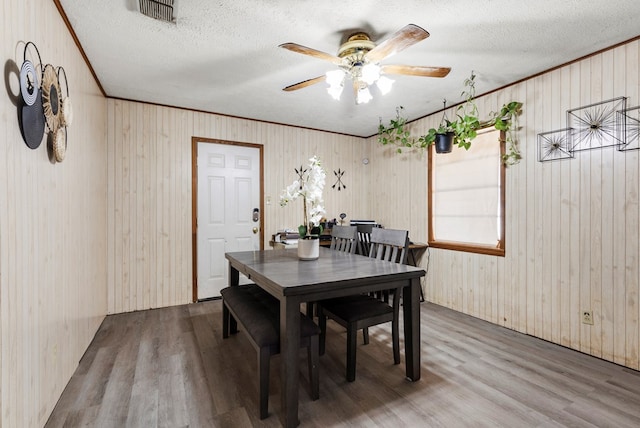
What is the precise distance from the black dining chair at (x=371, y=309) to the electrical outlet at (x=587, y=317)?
1.55m

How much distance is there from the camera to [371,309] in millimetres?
2154

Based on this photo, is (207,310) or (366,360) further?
(207,310)

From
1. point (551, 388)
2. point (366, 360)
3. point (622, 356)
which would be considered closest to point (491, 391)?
point (551, 388)

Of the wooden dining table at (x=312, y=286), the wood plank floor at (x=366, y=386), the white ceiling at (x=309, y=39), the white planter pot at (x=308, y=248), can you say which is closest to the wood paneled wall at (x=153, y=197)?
the white ceiling at (x=309, y=39)

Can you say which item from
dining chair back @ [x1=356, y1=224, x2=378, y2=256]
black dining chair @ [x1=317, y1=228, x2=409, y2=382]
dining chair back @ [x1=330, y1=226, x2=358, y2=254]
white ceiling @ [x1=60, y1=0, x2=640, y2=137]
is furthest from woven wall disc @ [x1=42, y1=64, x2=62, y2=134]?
dining chair back @ [x1=356, y1=224, x2=378, y2=256]

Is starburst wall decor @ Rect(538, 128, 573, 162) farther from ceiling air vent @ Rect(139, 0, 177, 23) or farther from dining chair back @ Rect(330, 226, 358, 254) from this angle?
ceiling air vent @ Rect(139, 0, 177, 23)

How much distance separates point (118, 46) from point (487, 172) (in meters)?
3.64

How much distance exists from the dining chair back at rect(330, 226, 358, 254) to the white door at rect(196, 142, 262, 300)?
53.1 inches

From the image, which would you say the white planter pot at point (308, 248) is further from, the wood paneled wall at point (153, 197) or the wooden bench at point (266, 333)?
the wood paneled wall at point (153, 197)

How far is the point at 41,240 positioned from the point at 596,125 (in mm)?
3841

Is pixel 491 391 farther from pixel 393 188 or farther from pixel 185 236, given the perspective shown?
pixel 185 236

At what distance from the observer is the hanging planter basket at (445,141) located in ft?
11.1

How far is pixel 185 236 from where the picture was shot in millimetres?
3740

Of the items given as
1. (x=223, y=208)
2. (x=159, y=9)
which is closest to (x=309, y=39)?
(x=159, y=9)
